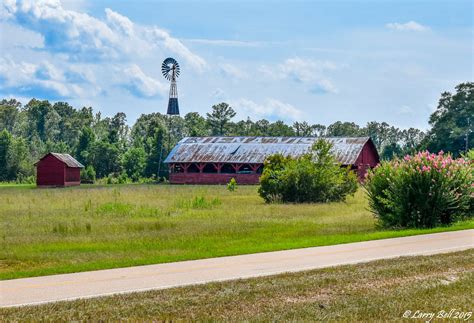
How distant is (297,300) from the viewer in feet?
36.4

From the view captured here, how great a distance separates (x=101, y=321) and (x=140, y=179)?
266ft

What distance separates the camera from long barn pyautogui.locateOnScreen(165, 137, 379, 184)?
77812 mm

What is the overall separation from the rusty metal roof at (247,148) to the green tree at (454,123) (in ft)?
55.6

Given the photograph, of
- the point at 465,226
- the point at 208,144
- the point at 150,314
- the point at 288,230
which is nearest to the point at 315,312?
the point at 150,314

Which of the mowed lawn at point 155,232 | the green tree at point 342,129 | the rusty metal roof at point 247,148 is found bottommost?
the mowed lawn at point 155,232

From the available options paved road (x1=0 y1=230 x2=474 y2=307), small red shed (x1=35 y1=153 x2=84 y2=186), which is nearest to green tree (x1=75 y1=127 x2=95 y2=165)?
small red shed (x1=35 y1=153 x2=84 y2=186)

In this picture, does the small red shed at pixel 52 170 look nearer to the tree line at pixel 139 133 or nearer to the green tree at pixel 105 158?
the tree line at pixel 139 133

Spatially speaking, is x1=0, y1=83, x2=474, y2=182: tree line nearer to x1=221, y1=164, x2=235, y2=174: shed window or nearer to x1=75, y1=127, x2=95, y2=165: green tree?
x1=75, y1=127, x2=95, y2=165: green tree

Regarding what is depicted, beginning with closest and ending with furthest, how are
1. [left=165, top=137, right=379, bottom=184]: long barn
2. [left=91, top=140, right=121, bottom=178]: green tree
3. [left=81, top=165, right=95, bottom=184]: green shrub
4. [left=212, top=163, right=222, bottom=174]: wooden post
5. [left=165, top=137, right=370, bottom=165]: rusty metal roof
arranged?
1. [left=165, top=137, right=370, bottom=165]: rusty metal roof
2. [left=165, top=137, right=379, bottom=184]: long barn
3. [left=212, top=163, right=222, bottom=174]: wooden post
4. [left=81, top=165, right=95, bottom=184]: green shrub
5. [left=91, top=140, right=121, bottom=178]: green tree

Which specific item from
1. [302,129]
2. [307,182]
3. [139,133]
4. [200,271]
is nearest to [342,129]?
[302,129]

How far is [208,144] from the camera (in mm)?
84062

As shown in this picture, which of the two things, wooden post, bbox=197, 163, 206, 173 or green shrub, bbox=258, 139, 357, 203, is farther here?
wooden post, bbox=197, 163, 206, 173

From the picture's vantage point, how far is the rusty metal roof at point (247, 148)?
254ft

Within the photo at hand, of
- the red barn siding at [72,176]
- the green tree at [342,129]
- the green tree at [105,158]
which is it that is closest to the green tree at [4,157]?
the green tree at [105,158]
